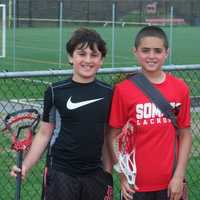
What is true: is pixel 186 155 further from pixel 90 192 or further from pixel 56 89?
pixel 56 89

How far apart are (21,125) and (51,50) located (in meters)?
21.7

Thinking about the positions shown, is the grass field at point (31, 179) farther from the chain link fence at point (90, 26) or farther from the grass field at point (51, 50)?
the chain link fence at point (90, 26)

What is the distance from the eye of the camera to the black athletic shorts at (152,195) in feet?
13.3

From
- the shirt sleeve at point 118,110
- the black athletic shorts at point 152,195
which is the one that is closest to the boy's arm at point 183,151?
the black athletic shorts at point 152,195

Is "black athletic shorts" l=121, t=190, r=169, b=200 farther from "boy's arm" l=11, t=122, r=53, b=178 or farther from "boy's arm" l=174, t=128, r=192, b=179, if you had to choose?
"boy's arm" l=11, t=122, r=53, b=178

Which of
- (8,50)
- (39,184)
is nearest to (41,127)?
(39,184)

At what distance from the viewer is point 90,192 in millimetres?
4043

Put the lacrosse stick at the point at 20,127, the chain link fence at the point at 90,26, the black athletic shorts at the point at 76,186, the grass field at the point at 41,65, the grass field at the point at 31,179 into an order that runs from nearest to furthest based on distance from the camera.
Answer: the lacrosse stick at the point at 20,127
the black athletic shorts at the point at 76,186
the grass field at the point at 31,179
the grass field at the point at 41,65
the chain link fence at the point at 90,26

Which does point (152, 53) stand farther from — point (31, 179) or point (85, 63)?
point (31, 179)

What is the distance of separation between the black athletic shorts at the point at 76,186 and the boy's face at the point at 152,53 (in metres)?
0.69

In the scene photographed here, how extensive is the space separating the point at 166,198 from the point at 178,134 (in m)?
0.39

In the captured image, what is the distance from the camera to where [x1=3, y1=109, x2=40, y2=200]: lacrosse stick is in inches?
153

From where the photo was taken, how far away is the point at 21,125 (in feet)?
13.0

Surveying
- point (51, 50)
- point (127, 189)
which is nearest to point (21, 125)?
point (127, 189)
